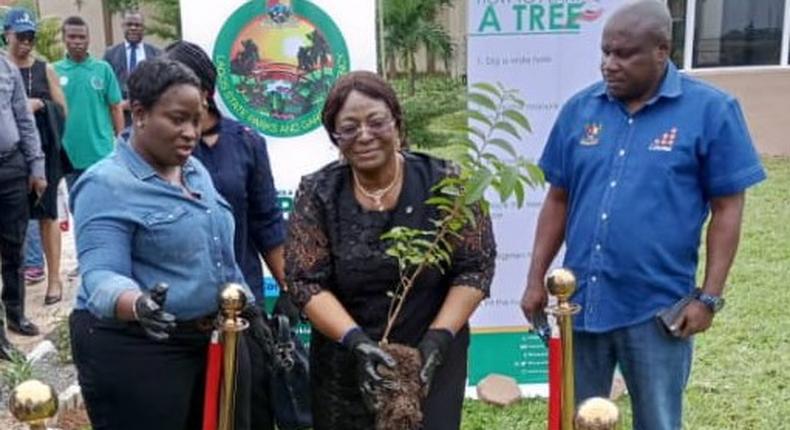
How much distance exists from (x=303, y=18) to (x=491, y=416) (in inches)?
79.6

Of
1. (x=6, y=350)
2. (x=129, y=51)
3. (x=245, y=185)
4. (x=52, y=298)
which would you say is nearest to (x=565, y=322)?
(x=245, y=185)

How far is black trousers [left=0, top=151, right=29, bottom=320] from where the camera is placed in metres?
4.80

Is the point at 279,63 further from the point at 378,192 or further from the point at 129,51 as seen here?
the point at 129,51

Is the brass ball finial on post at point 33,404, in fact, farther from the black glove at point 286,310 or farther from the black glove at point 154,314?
the black glove at point 286,310

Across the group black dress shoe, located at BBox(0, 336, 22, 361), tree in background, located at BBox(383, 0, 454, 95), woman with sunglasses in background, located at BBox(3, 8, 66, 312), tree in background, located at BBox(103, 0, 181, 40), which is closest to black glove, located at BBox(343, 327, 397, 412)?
black dress shoe, located at BBox(0, 336, 22, 361)

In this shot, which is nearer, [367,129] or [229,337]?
[229,337]

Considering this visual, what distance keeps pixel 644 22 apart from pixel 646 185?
1.53ft

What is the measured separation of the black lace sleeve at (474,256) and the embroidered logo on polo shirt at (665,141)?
0.57m

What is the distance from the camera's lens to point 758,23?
11391mm

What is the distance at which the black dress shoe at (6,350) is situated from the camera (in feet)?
14.8

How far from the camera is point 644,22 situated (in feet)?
8.31

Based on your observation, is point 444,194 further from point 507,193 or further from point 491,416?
point 491,416

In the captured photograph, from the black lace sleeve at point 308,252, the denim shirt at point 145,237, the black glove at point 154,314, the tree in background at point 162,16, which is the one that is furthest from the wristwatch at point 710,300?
the tree in background at point 162,16

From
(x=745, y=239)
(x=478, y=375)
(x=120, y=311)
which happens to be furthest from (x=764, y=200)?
(x=120, y=311)
